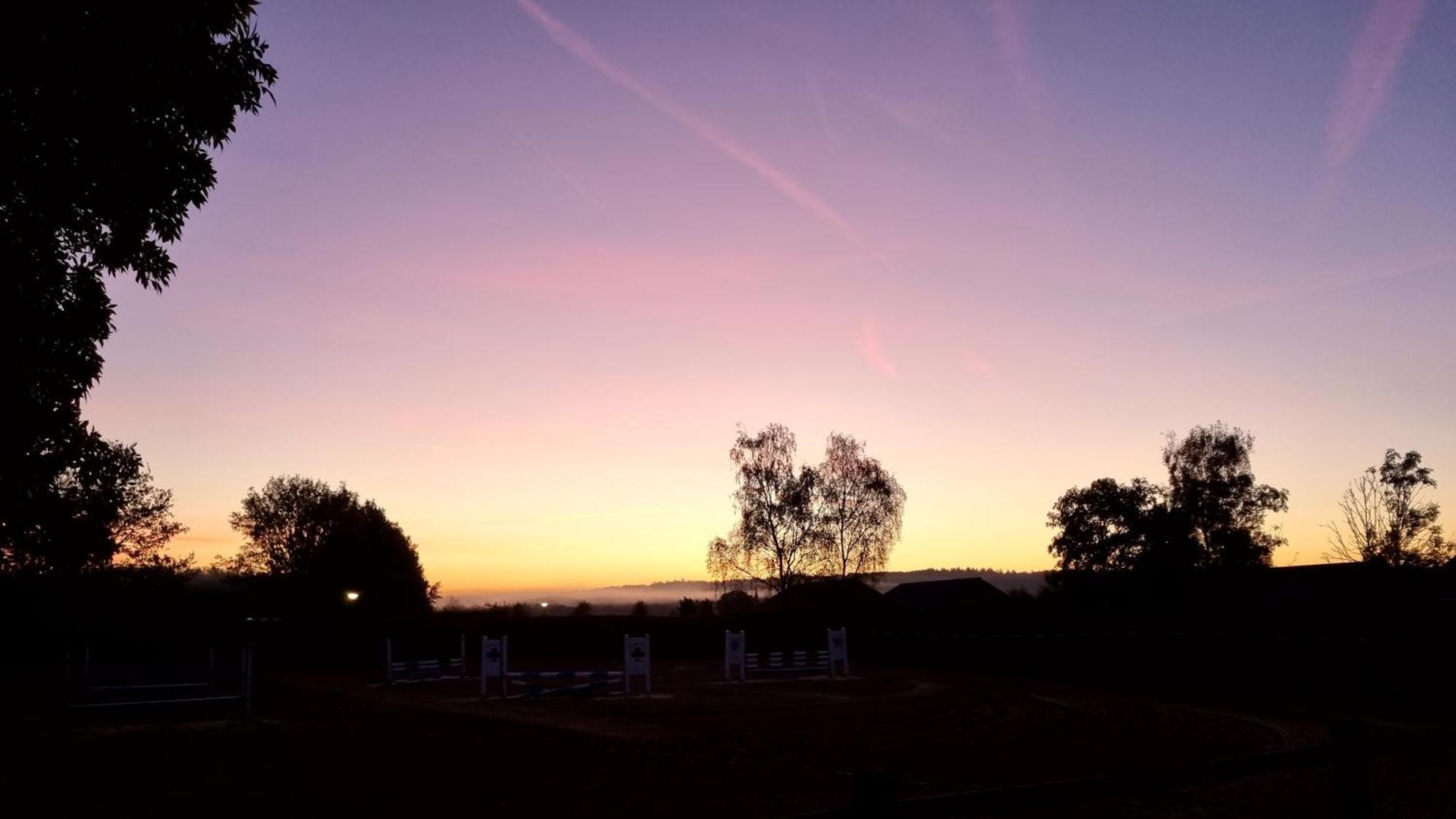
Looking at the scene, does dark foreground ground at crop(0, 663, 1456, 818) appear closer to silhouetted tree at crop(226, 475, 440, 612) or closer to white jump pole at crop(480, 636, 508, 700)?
white jump pole at crop(480, 636, 508, 700)

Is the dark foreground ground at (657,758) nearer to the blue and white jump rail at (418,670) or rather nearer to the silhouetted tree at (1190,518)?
the blue and white jump rail at (418,670)

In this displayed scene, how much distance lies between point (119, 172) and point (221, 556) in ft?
255

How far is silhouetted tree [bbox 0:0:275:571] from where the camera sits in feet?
26.1

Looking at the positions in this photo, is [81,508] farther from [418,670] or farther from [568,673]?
[418,670]

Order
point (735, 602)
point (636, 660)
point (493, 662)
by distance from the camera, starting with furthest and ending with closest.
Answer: point (735, 602) < point (493, 662) < point (636, 660)

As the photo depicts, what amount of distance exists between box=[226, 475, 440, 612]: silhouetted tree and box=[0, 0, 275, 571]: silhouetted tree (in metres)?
60.9

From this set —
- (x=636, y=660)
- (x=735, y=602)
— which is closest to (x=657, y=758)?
(x=636, y=660)

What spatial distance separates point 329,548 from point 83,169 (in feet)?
218

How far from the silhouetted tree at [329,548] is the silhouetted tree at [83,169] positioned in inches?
2399

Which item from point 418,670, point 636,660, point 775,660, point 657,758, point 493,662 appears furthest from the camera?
point 775,660

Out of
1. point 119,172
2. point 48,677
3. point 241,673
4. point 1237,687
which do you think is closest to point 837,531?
point 1237,687

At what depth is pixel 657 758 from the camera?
13.0 m

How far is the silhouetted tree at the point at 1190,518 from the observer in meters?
59.8

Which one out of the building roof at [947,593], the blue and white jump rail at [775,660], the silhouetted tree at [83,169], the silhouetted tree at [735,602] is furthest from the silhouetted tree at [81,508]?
the building roof at [947,593]
